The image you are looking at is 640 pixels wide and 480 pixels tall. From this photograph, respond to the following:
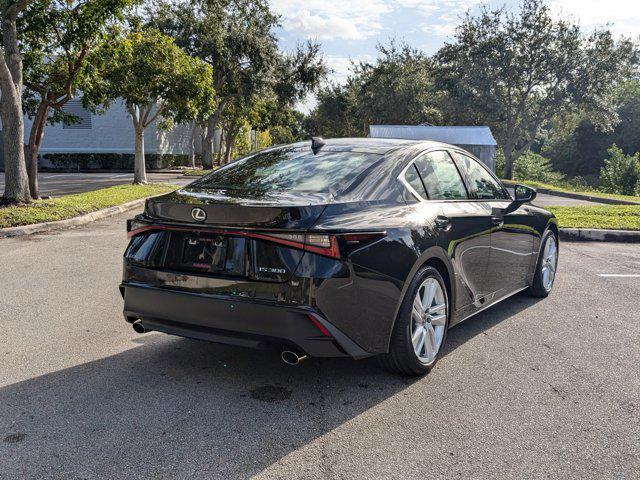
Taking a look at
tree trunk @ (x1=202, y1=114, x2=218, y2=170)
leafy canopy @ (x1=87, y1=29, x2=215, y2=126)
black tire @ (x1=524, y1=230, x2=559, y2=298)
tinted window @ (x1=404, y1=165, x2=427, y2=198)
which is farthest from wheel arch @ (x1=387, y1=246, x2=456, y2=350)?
tree trunk @ (x1=202, y1=114, x2=218, y2=170)

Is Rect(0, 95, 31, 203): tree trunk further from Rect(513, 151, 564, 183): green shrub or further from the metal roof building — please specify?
Rect(513, 151, 564, 183): green shrub

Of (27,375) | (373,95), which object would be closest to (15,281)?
(27,375)

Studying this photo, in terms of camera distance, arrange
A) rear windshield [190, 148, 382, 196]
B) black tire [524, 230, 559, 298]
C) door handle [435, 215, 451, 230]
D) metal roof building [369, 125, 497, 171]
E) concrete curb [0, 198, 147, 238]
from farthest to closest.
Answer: metal roof building [369, 125, 497, 171] < concrete curb [0, 198, 147, 238] < black tire [524, 230, 559, 298] < door handle [435, 215, 451, 230] < rear windshield [190, 148, 382, 196]

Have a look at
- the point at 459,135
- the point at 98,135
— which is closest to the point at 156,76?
the point at 459,135

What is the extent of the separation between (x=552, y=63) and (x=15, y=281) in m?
35.2

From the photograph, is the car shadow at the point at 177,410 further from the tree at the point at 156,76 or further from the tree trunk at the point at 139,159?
the tree trunk at the point at 139,159

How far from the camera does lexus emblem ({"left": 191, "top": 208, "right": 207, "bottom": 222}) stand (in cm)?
368

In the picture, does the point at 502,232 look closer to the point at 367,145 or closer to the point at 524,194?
the point at 524,194

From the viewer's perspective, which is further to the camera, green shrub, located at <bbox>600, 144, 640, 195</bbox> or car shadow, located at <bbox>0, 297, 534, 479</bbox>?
green shrub, located at <bbox>600, 144, 640, 195</bbox>

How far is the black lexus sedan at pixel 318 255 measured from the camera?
3461 mm

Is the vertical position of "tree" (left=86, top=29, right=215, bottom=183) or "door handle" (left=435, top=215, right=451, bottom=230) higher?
"tree" (left=86, top=29, right=215, bottom=183)

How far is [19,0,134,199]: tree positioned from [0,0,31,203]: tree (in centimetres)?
106

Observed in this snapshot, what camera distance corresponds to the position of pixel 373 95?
163 feet

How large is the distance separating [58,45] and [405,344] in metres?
14.3
